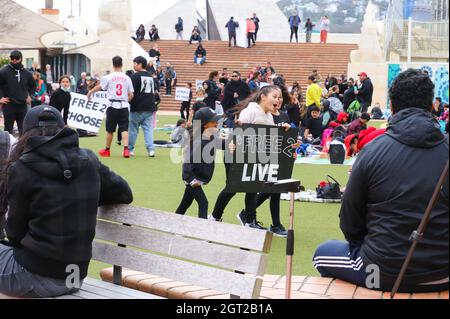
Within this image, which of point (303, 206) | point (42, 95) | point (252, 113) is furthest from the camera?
point (42, 95)

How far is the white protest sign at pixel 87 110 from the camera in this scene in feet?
60.6

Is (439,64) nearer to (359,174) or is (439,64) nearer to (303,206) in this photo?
(303,206)

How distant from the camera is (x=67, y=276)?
5.43 m

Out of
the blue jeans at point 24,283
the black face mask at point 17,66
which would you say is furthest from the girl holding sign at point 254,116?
the black face mask at point 17,66

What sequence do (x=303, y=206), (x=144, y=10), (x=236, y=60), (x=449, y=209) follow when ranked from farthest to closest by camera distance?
(x=144, y=10) → (x=236, y=60) → (x=303, y=206) → (x=449, y=209)

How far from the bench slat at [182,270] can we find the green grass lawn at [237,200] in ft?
4.37

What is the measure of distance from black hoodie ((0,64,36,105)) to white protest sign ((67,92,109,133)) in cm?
210

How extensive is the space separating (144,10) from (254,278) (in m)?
71.5

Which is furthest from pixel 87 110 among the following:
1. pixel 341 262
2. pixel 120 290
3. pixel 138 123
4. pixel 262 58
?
pixel 262 58

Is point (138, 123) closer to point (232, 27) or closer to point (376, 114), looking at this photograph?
point (376, 114)

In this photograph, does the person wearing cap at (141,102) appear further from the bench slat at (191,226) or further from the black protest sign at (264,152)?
the bench slat at (191,226)

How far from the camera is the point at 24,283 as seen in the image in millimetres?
5363

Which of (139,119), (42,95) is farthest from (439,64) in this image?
(139,119)

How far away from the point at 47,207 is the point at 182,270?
93 centimetres
